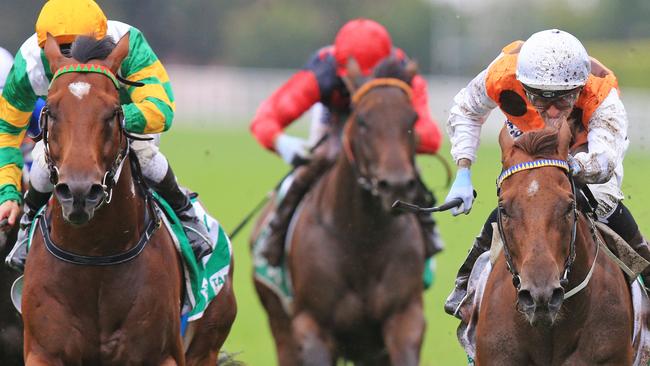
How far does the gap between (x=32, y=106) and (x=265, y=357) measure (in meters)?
4.83

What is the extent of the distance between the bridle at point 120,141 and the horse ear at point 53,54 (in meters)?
0.07

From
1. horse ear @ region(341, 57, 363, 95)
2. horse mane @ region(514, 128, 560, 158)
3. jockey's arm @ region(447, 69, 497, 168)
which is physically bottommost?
horse ear @ region(341, 57, 363, 95)

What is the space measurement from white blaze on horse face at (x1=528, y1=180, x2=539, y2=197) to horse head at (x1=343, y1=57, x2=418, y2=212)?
2887 mm

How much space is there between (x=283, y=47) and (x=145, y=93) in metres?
32.7

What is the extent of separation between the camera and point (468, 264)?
6395mm

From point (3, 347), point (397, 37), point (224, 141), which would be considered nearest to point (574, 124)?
point (3, 347)

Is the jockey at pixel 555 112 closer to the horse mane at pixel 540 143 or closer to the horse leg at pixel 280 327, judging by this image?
the horse mane at pixel 540 143

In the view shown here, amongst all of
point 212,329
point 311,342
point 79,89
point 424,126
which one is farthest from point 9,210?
point 424,126

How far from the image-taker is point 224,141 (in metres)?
33.5

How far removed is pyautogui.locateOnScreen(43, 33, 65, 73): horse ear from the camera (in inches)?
223

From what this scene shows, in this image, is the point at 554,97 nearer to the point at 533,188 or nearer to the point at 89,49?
the point at 533,188

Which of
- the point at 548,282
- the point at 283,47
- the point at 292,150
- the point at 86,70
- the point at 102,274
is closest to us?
the point at 548,282

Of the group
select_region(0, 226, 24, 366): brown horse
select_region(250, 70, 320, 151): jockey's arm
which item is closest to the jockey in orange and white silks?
select_region(0, 226, 24, 366): brown horse

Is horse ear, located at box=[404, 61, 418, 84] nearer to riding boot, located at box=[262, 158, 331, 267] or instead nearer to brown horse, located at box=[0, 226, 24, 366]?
riding boot, located at box=[262, 158, 331, 267]
